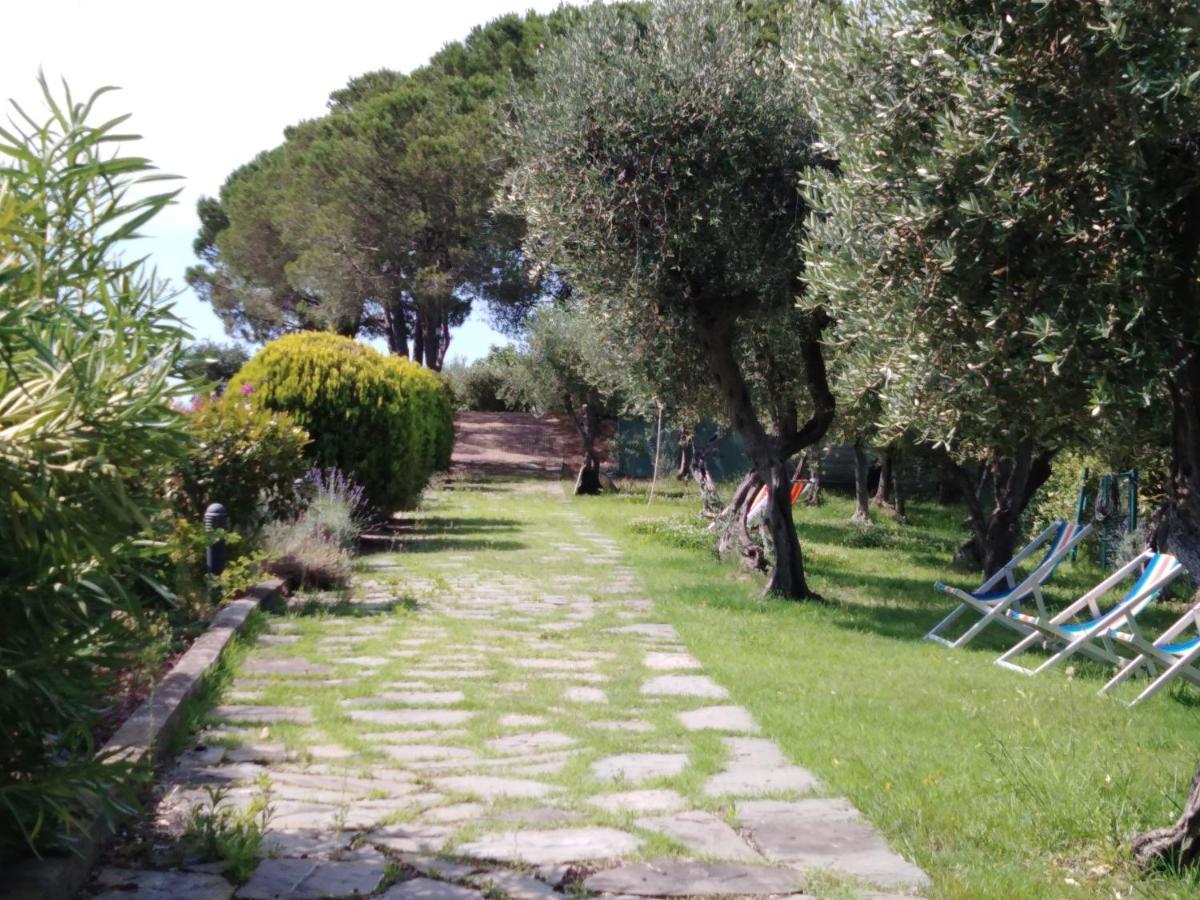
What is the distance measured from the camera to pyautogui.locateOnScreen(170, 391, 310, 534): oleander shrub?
9.77 metres

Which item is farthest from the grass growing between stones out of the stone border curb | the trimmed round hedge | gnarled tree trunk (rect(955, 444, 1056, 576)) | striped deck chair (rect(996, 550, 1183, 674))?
gnarled tree trunk (rect(955, 444, 1056, 576))

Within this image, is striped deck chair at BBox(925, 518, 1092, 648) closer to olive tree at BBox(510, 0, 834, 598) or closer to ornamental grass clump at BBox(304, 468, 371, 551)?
olive tree at BBox(510, 0, 834, 598)

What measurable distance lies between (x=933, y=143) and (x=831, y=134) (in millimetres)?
910

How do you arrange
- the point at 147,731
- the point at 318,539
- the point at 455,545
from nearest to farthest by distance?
the point at 147,731 → the point at 318,539 → the point at 455,545

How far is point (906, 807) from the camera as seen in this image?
4.53 metres

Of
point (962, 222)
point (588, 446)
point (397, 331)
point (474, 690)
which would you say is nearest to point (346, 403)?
point (474, 690)

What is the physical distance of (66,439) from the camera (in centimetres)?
287

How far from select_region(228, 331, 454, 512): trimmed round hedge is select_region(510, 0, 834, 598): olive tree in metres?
4.20

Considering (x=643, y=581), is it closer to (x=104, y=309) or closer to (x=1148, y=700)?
(x=1148, y=700)

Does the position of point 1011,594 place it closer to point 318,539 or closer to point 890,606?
point 890,606

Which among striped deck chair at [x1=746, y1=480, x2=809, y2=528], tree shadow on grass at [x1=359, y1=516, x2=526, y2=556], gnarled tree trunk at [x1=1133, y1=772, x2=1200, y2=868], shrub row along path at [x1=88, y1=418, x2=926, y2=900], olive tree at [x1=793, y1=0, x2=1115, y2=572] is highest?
olive tree at [x1=793, y1=0, x2=1115, y2=572]

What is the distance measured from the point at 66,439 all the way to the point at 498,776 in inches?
108

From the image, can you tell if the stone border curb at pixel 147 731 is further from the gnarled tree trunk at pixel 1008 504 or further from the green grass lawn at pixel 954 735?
the gnarled tree trunk at pixel 1008 504

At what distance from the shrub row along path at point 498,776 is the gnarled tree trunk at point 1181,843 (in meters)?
0.73
